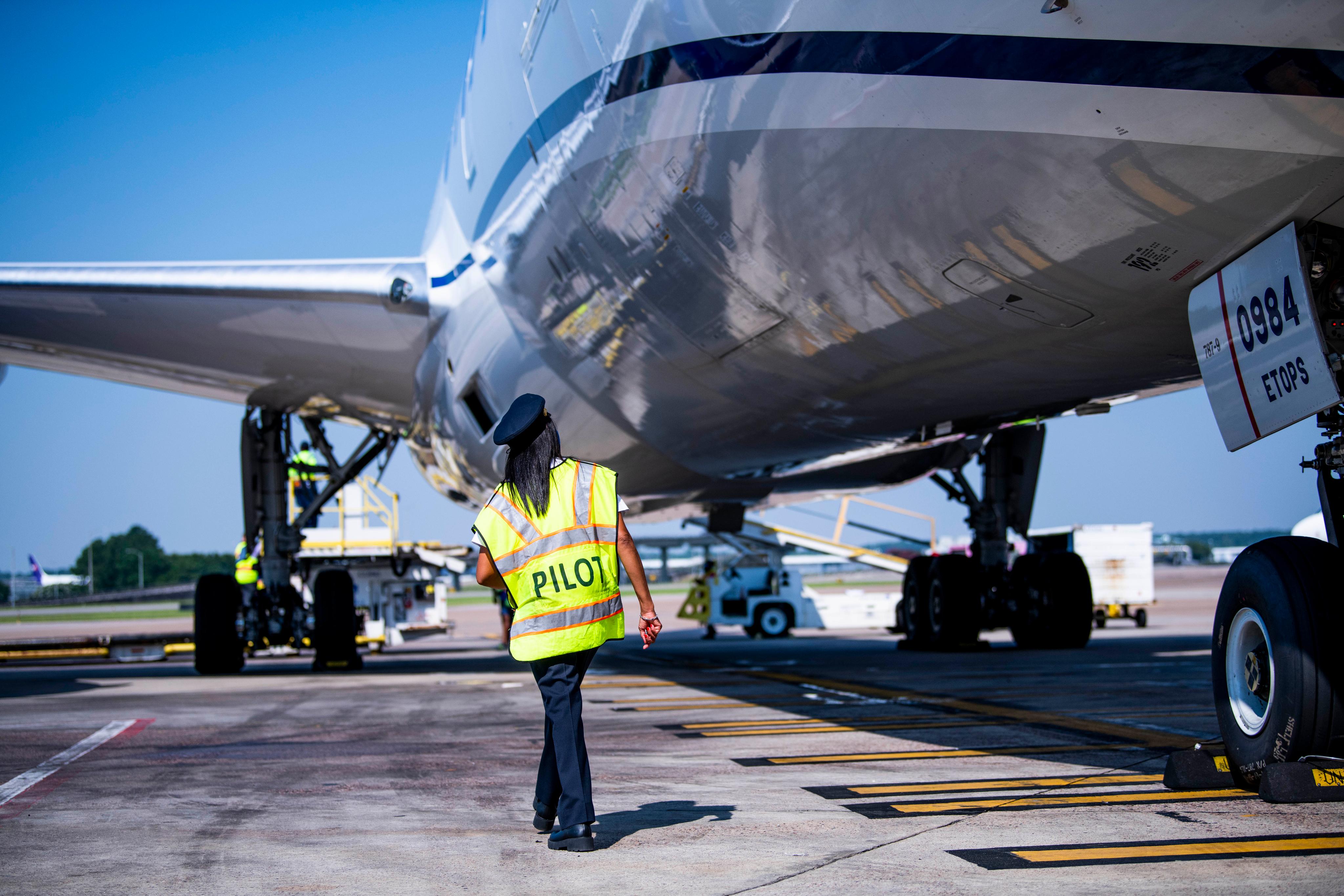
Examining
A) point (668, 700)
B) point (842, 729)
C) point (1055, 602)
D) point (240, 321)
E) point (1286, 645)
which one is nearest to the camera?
point (1286, 645)

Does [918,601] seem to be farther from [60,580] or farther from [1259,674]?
[60,580]

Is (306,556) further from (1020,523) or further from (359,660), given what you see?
(1020,523)

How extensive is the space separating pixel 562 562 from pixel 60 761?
3.91 metres

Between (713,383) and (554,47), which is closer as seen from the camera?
(554,47)

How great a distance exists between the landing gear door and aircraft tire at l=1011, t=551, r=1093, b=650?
32.4ft

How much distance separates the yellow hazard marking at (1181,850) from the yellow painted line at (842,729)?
313cm

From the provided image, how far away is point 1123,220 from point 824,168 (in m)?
1.18

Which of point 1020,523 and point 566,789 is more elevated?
point 1020,523

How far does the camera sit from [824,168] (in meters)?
4.56

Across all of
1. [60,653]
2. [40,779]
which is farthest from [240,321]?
[60,653]

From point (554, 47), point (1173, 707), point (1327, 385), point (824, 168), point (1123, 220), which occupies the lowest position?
point (1173, 707)

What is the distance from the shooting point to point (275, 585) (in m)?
14.2

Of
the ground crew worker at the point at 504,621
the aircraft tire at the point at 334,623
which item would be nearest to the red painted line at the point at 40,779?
the aircraft tire at the point at 334,623

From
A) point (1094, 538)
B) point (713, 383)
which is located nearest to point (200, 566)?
point (1094, 538)
